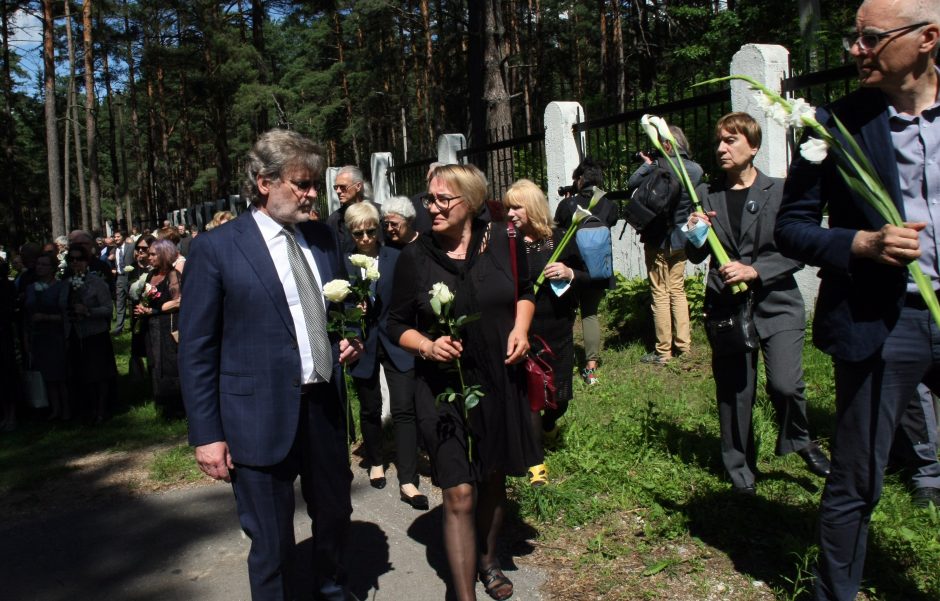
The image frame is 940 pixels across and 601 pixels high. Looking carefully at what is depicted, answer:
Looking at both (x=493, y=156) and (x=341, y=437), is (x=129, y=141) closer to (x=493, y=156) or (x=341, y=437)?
(x=493, y=156)

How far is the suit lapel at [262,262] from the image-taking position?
313 centimetres

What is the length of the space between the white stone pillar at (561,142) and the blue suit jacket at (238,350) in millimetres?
6717

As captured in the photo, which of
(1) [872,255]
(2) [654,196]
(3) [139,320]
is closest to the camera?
(1) [872,255]

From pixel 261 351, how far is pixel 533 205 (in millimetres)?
2648

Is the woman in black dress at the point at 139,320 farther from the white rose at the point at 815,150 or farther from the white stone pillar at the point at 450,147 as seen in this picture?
the white rose at the point at 815,150

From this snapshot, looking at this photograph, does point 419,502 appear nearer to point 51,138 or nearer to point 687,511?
point 687,511

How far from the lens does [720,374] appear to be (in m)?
4.38

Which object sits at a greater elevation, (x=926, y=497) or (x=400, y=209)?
(x=400, y=209)

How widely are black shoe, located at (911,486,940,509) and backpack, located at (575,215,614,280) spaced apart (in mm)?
3030

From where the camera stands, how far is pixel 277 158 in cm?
319

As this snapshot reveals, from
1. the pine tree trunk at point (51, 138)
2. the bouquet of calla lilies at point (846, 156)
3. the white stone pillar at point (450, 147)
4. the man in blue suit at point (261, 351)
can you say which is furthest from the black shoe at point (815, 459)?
the pine tree trunk at point (51, 138)

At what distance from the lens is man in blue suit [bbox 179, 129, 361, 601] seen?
3080 mm

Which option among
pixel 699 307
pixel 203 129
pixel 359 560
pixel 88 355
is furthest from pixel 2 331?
pixel 203 129

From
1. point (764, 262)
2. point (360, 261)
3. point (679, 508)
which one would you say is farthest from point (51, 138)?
point (764, 262)
